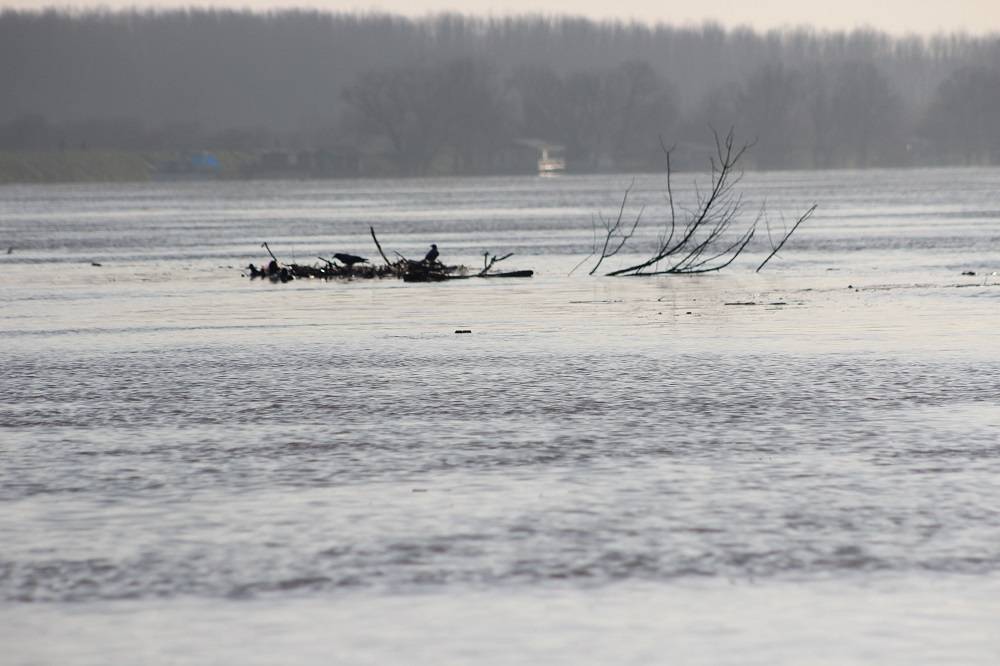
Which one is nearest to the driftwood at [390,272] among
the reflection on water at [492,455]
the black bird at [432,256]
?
the black bird at [432,256]

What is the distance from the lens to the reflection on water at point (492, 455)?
985 centimetres

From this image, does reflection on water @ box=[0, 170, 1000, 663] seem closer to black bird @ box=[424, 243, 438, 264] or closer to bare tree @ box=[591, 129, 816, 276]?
bare tree @ box=[591, 129, 816, 276]

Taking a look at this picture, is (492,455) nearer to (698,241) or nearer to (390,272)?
(390,272)

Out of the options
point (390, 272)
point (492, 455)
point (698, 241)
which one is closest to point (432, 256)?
point (390, 272)

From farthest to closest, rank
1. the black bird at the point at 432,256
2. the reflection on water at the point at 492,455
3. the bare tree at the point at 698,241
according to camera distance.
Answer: the black bird at the point at 432,256 → the bare tree at the point at 698,241 → the reflection on water at the point at 492,455

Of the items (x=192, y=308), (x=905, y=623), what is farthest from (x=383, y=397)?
(x=192, y=308)

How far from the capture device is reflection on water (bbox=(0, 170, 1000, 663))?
9.85m

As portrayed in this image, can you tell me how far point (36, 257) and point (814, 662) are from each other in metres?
46.6

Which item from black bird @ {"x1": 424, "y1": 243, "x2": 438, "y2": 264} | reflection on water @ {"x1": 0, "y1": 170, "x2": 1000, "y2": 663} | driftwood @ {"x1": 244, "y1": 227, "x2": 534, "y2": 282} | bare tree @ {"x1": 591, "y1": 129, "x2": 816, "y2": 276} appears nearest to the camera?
reflection on water @ {"x1": 0, "y1": 170, "x2": 1000, "y2": 663}

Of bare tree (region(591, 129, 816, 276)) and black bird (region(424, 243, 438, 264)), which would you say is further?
black bird (region(424, 243, 438, 264))

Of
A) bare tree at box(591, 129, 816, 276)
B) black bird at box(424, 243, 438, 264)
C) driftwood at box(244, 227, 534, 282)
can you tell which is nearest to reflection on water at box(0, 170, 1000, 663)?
bare tree at box(591, 129, 816, 276)

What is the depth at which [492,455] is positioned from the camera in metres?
14.3

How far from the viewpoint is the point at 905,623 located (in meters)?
8.89

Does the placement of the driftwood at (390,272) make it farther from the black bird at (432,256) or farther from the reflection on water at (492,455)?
the reflection on water at (492,455)
